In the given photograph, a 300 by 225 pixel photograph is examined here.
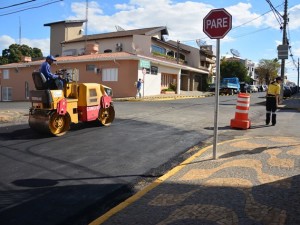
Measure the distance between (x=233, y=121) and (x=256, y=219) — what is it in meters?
8.17

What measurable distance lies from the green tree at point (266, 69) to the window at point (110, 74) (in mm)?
74666

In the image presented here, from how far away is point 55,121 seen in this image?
406 inches

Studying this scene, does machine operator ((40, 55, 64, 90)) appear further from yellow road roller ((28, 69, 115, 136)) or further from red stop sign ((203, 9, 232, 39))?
red stop sign ((203, 9, 232, 39))

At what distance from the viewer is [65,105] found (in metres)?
10.5

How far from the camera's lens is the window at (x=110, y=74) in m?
34.0

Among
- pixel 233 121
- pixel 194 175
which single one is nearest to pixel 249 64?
pixel 233 121

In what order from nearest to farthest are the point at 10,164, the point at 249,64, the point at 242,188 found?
the point at 242,188, the point at 10,164, the point at 249,64

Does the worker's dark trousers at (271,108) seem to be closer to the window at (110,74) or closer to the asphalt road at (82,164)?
the asphalt road at (82,164)

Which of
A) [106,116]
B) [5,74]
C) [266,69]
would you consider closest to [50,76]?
[106,116]

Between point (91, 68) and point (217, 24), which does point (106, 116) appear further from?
point (91, 68)

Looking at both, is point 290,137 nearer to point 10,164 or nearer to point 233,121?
point 233,121

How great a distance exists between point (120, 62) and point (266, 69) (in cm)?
7825

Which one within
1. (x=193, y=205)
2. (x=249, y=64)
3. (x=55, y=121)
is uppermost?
(x=249, y=64)

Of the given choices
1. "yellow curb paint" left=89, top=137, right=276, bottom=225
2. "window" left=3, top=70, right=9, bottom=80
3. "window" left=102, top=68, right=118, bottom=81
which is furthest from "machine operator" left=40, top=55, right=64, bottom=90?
"window" left=3, top=70, right=9, bottom=80
